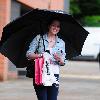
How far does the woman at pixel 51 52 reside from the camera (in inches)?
287

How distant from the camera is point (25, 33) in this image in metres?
7.74

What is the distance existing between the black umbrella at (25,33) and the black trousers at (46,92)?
1.71 feet

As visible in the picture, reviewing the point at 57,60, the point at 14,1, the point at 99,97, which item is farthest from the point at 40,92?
the point at 14,1

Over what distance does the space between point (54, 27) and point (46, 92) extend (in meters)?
0.87

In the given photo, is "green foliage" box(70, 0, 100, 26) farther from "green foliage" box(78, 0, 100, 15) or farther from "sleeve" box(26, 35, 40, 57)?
"sleeve" box(26, 35, 40, 57)

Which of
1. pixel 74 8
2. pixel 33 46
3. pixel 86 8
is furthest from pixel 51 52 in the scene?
pixel 86 8

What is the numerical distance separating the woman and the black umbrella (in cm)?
15

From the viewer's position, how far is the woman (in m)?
7.30

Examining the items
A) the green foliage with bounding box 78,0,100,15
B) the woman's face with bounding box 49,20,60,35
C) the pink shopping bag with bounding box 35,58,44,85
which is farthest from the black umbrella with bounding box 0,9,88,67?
the green foliage with bounding box 78,0,100,15

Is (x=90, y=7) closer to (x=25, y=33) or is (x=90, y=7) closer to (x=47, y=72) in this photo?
(x=25, y=33)

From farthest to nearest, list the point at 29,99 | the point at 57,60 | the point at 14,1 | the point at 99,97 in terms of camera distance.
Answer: the point at 14,1 → the point at 99,97 → the point at 29,99 → the point at 57,60

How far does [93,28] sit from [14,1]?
22288 mm

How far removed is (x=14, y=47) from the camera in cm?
777

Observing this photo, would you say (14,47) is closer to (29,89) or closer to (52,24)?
(52,24)
